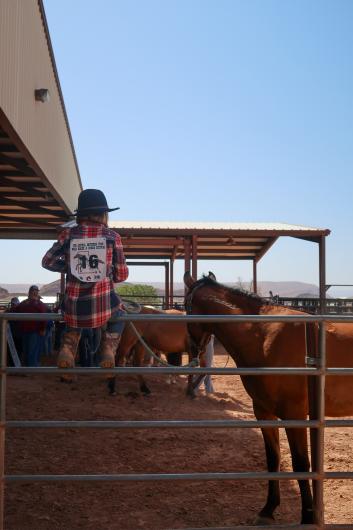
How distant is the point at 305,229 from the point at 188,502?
465 inches

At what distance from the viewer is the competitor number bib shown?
3.61 meters

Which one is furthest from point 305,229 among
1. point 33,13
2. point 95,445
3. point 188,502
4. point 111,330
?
point 111,330

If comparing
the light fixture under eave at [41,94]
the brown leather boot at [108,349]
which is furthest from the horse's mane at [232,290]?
the light fixture under eave at [41,94]

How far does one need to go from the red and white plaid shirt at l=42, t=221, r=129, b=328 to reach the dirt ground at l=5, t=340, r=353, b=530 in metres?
2.03

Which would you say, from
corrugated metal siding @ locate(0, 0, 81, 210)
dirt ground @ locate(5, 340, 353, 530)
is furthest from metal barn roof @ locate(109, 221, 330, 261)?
dirt ground @ locate(5, 340, 353, 530)

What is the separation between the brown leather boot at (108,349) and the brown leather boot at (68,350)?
0.16m

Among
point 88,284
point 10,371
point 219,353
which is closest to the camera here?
point 10,371

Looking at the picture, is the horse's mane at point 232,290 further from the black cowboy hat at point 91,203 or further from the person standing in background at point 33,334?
the person standing in background at point 33,334

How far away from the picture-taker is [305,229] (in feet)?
53.4

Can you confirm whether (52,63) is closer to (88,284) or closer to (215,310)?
(215,310)

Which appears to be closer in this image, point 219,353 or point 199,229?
point 199,229

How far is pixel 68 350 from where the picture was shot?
140 inches

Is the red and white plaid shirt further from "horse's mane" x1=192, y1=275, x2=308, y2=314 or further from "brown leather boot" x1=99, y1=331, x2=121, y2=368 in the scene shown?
"horse's mane" x1=192, y1=275, x2=308, y2=314

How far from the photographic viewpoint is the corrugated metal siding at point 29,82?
744 centimetres
